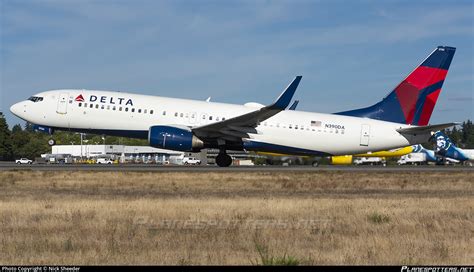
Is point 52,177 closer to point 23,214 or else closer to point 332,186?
point 332,186

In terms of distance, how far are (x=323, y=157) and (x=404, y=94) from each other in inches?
259

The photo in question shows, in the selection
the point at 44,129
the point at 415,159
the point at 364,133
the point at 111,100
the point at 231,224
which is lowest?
the point at 415,159

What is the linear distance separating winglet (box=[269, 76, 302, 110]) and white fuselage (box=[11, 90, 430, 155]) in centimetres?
326

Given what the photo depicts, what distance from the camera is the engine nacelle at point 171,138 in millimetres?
38719

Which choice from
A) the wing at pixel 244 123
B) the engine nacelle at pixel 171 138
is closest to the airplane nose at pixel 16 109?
the engine nacelle at pixel 171 138

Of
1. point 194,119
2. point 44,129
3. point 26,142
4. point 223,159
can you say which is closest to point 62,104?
point 44,129

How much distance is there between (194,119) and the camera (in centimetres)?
4116

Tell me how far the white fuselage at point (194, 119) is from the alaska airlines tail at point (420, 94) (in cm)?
110

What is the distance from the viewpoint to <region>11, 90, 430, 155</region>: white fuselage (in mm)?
40406

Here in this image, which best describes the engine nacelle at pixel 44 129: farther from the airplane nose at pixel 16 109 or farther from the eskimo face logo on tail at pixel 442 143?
the eskimo face logo on tail at pixel 442 143

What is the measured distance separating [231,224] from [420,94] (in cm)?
3094

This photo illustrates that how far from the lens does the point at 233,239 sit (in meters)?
13.6

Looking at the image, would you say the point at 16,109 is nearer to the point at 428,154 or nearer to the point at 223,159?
the point at 223,159

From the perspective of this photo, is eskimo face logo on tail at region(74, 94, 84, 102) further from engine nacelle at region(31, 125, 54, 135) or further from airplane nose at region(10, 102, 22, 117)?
airplane nose at region(10, 102, 22, 117)
